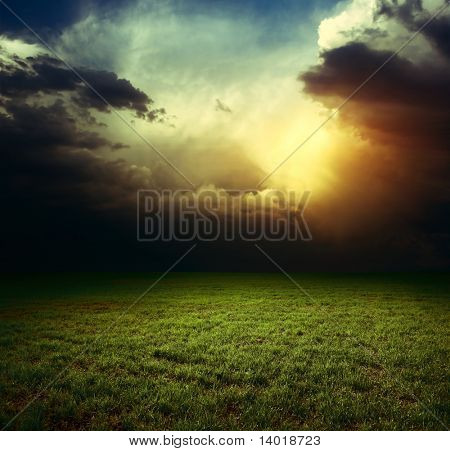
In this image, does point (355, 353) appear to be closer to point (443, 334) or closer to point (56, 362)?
point (443, 334)

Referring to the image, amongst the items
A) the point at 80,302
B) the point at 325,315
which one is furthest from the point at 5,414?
the point at 80,302

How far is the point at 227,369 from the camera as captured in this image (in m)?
8.59

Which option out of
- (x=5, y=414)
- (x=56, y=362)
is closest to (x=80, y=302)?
(x=56, y=362)

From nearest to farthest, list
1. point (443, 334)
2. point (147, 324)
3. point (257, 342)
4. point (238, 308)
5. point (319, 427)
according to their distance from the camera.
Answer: point (319, 427)
point (257, 342)
point (443, 334)
point (147, 324)
point (238, 308)

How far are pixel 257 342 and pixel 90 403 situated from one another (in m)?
5.44

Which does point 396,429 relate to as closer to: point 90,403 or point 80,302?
point 90,403

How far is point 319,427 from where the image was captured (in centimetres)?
627

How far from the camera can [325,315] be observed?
635 inches

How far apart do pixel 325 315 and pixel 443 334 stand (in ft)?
14.2

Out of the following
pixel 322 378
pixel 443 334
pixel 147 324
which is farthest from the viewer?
pixel 147 324

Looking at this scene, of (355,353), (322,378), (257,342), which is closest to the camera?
(322,378)

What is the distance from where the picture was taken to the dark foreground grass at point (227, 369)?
21.3ft

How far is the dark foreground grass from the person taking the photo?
256 inches

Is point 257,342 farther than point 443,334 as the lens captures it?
No
